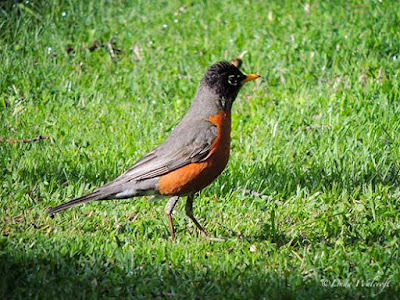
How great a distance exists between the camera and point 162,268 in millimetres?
4664

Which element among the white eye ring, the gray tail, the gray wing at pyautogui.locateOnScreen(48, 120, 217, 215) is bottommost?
the gray tail

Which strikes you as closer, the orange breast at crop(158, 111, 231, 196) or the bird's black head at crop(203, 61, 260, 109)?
the orange breast at crop(158, 111, 231, 196)

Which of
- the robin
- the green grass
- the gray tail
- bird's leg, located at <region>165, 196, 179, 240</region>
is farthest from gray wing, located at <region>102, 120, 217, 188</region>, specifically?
the green grass

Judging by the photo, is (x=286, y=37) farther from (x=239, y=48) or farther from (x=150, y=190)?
(x=150, y=190)

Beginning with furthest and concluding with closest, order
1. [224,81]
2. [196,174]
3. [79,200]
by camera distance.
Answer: [224,81] < [196,174] < [79,200]

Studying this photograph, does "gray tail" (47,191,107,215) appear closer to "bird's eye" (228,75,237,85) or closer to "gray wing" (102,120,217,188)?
"gray wing" (102,120,217,188)

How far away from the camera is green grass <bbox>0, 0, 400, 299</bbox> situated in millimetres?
4637

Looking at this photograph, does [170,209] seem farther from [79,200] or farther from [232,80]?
[232,80]

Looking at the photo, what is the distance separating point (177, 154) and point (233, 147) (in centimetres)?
145

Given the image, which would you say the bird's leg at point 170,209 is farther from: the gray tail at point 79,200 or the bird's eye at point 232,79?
the bird's eye at point 232,79

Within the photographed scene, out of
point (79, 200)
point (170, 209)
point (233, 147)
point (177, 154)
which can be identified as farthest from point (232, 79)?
point (79, 200)

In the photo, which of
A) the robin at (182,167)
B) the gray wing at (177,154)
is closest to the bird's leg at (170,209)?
the robin at (182,167)

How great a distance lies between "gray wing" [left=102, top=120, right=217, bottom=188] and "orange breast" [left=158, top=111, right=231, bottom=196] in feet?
0.11

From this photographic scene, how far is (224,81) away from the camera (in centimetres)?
562
